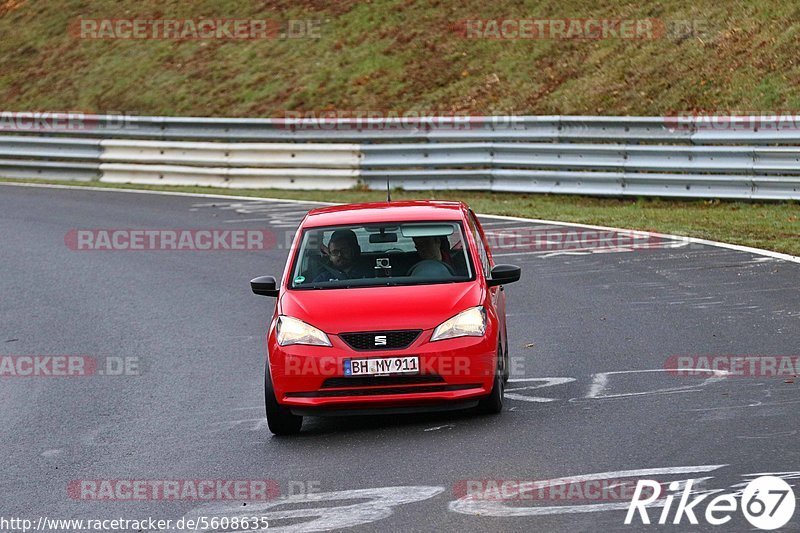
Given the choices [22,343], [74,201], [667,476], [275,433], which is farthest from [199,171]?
[667,476]

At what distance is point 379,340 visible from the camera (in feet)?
28.5

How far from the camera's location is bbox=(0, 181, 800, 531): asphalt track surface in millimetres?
7227

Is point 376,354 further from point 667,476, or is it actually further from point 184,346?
point 184,346

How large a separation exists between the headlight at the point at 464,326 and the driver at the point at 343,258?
0.99 metres

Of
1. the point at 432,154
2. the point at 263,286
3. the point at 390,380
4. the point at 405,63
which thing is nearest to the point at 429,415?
the point at 390,380

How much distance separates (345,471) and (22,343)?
20.1ft

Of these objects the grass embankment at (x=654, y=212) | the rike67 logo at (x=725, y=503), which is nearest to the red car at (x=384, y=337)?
the rike67 logo at (x=725, y=503)

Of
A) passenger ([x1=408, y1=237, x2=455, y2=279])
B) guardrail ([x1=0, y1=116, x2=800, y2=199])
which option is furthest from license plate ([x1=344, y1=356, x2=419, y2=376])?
guardrail ([x1=0, y1=116, x2=800, y2=199])

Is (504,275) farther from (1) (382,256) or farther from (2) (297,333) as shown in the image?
(2) (297,333)

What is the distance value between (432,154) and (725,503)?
17.3m

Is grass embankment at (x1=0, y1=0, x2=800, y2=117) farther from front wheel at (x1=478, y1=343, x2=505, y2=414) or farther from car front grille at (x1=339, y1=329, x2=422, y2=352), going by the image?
car front grille at (x1=339, y1=329, x2=422, y2=352)

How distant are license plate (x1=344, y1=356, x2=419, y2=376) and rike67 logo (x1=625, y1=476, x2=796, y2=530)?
6.65ft

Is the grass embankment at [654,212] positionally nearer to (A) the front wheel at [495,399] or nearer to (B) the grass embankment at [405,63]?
(B) the grass embankment at [405,63]

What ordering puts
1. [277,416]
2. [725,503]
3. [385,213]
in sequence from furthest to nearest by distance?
1. [385,213]
2. [277,416]
3. [725,503]
